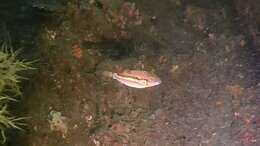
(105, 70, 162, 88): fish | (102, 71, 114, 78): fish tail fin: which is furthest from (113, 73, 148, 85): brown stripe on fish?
(102, 71, 114, 78): fish tail fin

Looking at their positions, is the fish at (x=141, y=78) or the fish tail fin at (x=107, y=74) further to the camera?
the fish tail fin at (x=107, y=74)

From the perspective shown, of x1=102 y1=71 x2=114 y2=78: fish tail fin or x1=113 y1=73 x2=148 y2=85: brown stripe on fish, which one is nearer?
x1=113 y1=73 x2=148 y2=85: brown stripe on fish

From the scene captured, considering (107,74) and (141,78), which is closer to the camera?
(141,78)

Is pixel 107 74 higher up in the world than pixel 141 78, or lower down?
lower down

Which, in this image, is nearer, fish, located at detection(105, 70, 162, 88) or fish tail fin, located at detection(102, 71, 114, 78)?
fish, located at detection(105, 70, 162, 88)

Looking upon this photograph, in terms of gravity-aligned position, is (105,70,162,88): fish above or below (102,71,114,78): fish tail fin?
above

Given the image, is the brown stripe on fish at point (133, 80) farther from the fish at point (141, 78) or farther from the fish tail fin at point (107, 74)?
the fish tail fin at point (107, 74)

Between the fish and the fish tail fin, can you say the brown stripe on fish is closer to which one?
the fish

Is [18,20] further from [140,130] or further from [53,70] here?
[140,130]

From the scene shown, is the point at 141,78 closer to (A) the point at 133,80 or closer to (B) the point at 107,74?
(A) the point at 133,80

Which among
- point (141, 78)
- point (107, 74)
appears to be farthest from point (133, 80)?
point (107, 74)

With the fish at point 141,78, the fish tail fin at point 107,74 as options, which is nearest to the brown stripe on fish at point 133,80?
the fish at point 141,78

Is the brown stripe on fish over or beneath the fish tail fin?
over

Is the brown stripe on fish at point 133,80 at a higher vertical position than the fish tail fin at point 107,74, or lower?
higher
